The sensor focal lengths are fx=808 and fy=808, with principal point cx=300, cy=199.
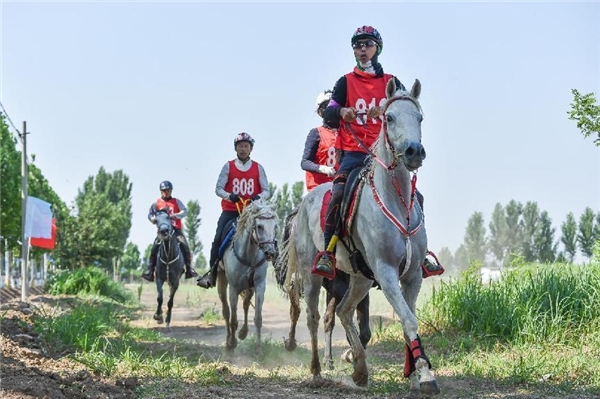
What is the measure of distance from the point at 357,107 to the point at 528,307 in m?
3.90

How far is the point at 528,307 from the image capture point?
10.0 metres

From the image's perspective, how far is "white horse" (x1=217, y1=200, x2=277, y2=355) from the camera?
459 inches

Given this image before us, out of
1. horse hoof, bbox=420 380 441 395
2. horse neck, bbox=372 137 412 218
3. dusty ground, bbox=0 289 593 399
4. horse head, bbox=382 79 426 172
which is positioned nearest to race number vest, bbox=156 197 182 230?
dusty ground, bbox=0 289 593 399

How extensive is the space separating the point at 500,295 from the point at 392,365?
2.02 meters

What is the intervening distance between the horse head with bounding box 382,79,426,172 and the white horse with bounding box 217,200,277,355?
498 centimetres

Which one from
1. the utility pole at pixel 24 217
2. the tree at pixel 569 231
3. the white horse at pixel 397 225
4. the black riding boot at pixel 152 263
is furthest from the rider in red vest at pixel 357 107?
the tree at pixel 569 231

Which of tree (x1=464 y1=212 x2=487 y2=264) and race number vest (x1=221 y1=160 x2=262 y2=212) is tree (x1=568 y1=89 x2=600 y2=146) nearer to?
race number vest (x1=221 y1=160 x2=262 y2=212)

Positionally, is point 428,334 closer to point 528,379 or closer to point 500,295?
point 500,295

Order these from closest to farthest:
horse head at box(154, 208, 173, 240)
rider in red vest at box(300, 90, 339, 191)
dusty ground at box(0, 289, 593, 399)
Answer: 1. dusty ground at box(0, 289, 593, 399)
2. rider in red vest at box(300, 90, 339, 191)
3. horse head at box(154, 208, 173, 240)

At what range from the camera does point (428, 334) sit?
38.5ft

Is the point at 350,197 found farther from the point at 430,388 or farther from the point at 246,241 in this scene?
the point at 246,241

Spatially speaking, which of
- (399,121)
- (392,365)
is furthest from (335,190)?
(392,365)

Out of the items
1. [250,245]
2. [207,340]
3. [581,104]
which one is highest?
[581,104]

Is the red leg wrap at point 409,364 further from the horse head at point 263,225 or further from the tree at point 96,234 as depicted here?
the tree at point 96,234
